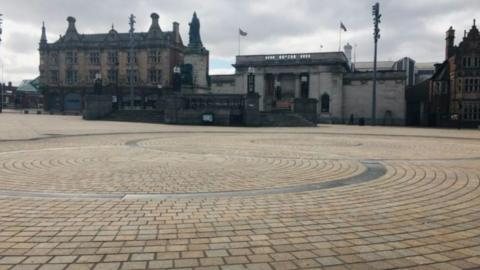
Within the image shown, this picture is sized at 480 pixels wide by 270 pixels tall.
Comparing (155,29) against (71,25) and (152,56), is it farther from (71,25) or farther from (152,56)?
(71,25)

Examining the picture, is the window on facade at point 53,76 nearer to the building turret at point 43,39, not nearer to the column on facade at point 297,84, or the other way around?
the building turret at point 43,39

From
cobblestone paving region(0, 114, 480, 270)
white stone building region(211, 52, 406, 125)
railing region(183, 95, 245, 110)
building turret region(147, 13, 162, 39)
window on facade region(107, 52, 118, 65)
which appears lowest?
cobblestone paving region(0, 114, 480, 270)

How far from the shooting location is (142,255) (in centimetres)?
406

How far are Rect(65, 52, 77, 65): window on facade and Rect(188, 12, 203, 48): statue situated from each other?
3292 cm

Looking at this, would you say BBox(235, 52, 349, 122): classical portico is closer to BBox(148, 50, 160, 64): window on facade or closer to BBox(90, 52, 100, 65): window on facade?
BBox(148, 50, 160, 64): window on facade

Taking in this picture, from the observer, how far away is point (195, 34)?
48812mm

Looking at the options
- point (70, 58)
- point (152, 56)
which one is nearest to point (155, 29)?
point (152, 56)

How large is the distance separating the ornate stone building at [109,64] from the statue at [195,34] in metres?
15.3

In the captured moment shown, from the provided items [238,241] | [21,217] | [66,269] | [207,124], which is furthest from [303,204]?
[207,124]

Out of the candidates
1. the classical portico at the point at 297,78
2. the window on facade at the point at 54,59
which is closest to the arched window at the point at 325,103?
the classical portico at the point at 297,78

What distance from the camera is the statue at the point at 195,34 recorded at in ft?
157

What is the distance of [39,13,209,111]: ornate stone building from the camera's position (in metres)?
66.8

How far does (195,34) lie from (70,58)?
113 feet

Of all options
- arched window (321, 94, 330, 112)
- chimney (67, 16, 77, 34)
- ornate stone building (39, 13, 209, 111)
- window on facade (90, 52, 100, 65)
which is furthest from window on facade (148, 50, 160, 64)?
arched window (321, 94, 330, 112)
